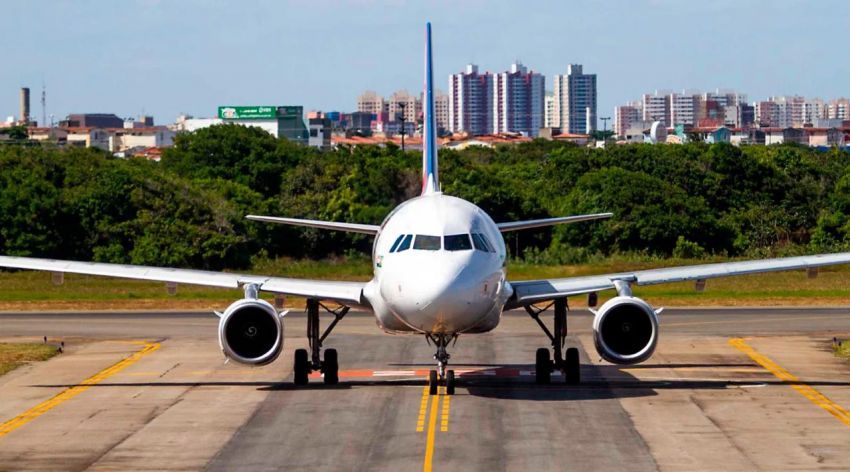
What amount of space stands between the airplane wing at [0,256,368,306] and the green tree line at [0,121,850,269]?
44.2m

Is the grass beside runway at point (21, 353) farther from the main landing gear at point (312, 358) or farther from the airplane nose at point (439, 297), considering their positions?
the airplane nose at point (439, 297)

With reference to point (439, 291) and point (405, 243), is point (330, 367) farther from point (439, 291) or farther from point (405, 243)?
point (439, 291)

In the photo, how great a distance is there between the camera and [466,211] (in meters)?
28.5

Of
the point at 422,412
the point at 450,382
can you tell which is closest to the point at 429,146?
the point at 450,382

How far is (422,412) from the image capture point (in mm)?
26984

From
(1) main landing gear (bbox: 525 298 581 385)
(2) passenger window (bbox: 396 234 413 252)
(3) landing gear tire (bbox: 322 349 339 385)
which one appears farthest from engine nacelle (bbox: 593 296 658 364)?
(3) landing gear tire (bbox: 322 349 339 385)

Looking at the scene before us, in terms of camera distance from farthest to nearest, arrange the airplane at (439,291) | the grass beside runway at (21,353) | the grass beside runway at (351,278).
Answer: the grass beside runway at (351,278), the grass beside runway at (21,353), the airplane at (439,291)

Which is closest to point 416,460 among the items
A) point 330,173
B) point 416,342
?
point 416,342

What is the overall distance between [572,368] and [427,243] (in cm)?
548

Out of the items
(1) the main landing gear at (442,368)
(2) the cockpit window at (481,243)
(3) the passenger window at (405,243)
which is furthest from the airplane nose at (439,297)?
(1) the main landing gear at (442,368)

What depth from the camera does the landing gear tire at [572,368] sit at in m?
30.8

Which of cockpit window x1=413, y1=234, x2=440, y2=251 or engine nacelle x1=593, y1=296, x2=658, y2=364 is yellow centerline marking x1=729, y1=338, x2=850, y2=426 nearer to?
engine nacelle x1=593, y1=296, x2=658, y2=364

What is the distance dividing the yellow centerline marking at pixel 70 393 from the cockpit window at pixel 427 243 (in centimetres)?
764

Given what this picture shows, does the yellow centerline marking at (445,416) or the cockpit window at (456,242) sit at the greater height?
the cockpit window at (456,242)
